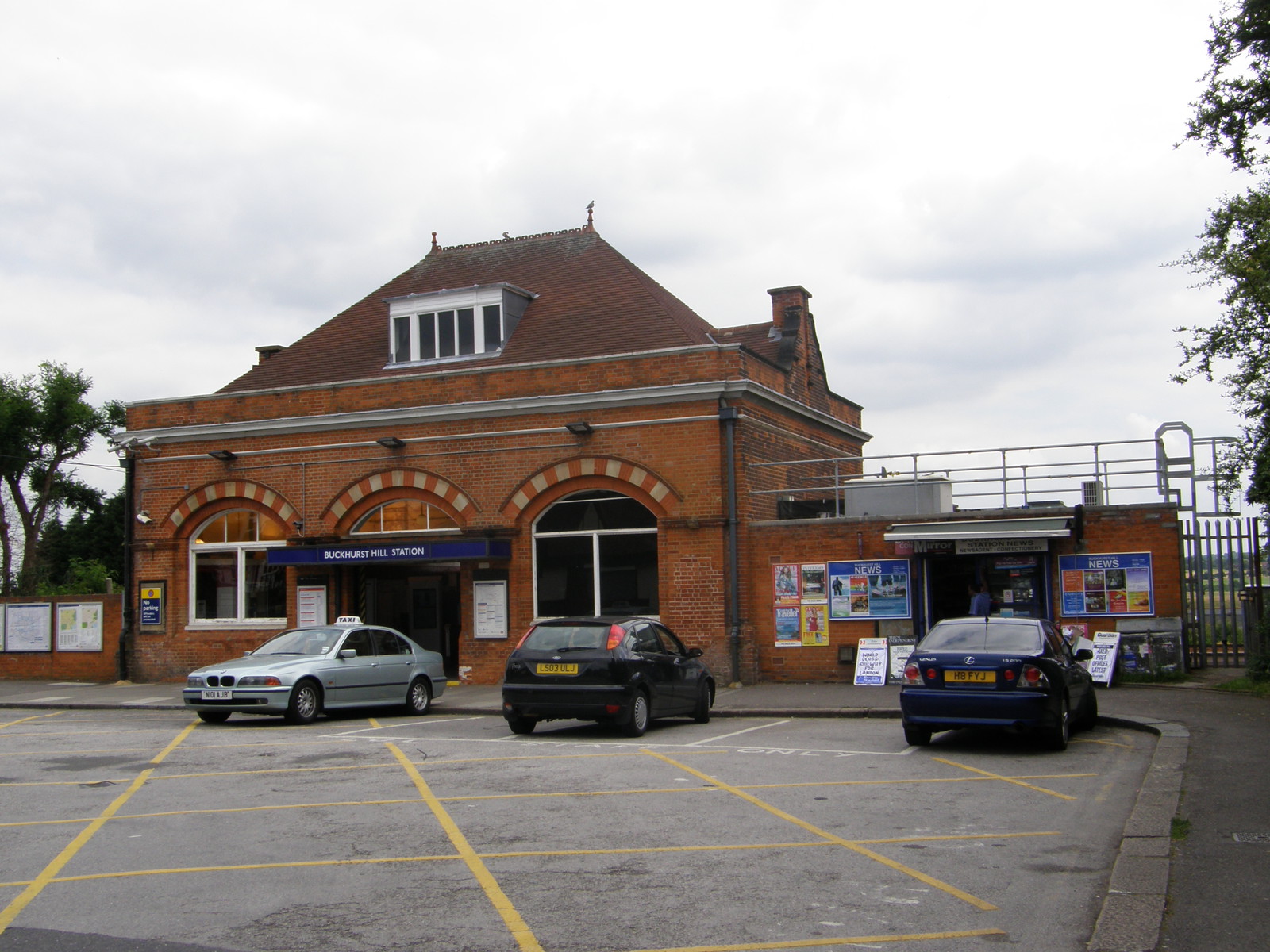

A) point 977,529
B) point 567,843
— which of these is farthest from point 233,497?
point 567,843

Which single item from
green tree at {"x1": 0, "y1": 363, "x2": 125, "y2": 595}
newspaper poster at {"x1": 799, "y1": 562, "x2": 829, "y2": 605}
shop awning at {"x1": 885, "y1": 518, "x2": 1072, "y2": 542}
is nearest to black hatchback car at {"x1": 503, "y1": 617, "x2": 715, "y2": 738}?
newspaper poster at {"x1": 799, "y1": 562, "x2": 829, "y2": 605}

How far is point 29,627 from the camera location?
26.4m

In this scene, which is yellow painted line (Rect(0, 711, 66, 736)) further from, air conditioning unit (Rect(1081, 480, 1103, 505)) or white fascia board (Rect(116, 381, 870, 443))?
air conditioning unit (Rect(1081, 480, 1103, 505))

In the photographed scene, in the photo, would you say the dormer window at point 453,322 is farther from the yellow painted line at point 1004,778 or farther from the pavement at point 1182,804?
the yellow painted line at point 1004,778

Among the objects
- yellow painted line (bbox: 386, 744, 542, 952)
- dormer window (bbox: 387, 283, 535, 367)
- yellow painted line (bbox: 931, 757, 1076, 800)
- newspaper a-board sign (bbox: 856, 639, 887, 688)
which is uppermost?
→ dormer window (bbox: 387, 283, 535, 367)

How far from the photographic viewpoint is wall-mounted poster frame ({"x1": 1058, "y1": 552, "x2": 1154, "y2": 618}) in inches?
754

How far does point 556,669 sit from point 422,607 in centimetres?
1309

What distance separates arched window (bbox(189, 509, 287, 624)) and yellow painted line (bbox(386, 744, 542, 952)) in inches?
585

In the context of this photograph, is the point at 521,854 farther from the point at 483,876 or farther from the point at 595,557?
the point at 595,557

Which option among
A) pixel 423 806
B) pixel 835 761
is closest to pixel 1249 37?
pixel 835 761

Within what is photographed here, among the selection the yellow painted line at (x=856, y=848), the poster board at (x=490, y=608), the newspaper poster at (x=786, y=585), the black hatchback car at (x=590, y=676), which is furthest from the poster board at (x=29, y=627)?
the yellow painted line at (x=856, y=848)

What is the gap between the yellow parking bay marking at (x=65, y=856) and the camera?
651cm

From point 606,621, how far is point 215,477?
13.7m

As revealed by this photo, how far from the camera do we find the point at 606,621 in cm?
1476
